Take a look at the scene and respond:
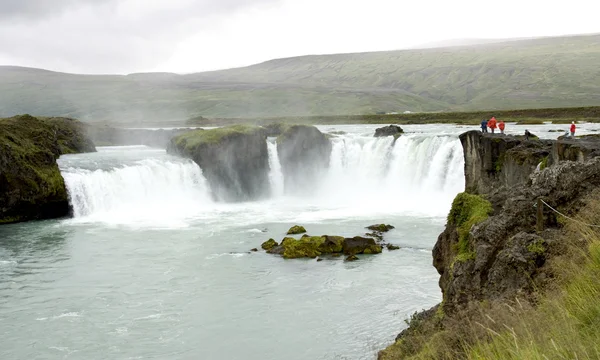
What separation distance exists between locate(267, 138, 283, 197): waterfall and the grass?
39.0 m

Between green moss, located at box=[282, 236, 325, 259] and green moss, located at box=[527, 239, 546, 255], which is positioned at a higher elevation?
green moss, located at box=[527, 239, 546, 255]

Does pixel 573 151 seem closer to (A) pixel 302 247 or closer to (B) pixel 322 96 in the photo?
(A) pixel 302 247

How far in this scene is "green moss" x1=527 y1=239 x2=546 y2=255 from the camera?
899cm

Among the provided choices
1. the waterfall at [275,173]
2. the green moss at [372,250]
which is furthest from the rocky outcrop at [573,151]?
the waterfall at [275,173]

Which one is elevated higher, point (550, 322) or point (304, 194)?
point (550, 322)

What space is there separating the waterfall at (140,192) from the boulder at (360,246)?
13.2m

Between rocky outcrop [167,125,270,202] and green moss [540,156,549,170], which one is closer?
green moss [540,156,549,170]

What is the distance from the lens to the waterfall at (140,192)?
37.4 m

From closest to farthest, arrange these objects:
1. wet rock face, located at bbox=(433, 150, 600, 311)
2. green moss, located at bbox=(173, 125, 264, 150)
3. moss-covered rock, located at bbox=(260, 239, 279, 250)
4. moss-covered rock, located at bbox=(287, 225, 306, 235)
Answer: wet rock face, located at bbox=(433, 150, 600, 311), moss-covered rock, located at bbox=(260, 239, 279, 250), moss-covered rock, located at bbox=(287, 225, 306, 235), green moss, located at bbox=(173, 125, 264, 150)

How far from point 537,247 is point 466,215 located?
373 centimetres

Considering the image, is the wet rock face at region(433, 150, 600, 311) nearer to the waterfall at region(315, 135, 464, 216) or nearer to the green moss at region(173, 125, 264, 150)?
the waterfall at region(315, 135, 464, 216)

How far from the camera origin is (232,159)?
46.3 m

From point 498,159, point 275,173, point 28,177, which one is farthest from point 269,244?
point 275,173

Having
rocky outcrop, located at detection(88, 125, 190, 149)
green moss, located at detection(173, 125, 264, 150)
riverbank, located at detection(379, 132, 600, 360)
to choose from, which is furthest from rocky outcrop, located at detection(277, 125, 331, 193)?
riverbank, located at detection(379, 132, 600, 360)
